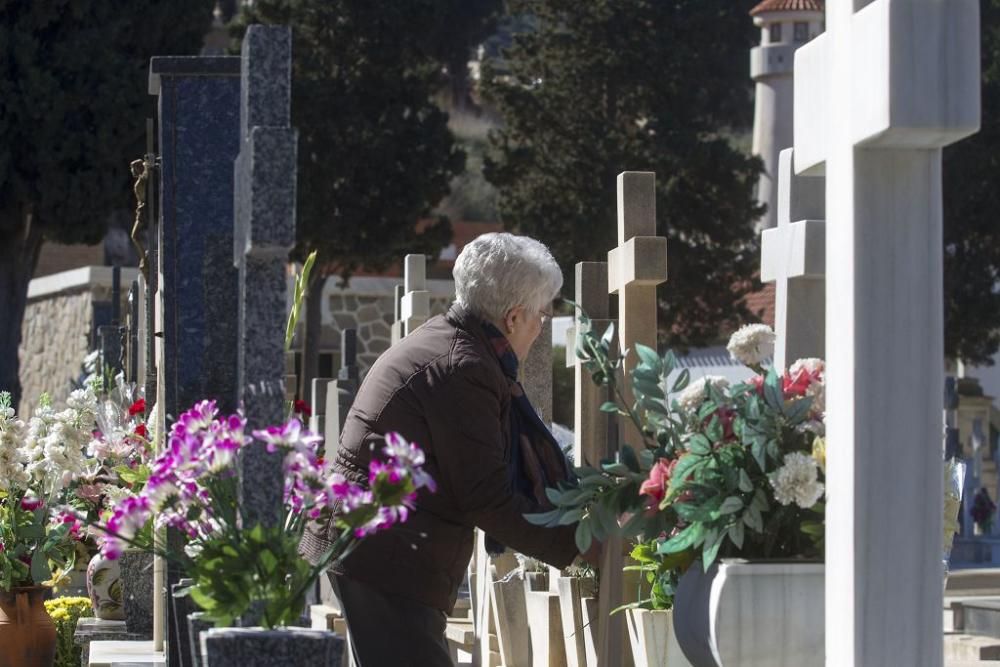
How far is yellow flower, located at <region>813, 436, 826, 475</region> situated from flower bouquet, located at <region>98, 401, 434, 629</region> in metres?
0.72

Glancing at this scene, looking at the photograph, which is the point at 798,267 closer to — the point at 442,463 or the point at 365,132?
the point at 442,463

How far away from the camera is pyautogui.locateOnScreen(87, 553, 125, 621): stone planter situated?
6324 mm

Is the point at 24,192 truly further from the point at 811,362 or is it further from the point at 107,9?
the point at 811,362

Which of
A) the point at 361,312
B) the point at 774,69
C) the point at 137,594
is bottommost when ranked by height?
the point at 137,594

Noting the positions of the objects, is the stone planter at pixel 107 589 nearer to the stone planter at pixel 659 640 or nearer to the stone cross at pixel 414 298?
the stone cross at pixel 414 298

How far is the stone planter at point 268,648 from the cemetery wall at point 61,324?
17.4 metres

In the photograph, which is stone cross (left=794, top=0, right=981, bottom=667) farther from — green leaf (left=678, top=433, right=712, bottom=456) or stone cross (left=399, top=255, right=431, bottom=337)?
stone cross (left=399, top=255, right=431, bottom=337)

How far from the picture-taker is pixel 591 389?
557 centimetres

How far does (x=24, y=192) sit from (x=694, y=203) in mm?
10750

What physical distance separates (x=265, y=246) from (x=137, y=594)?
3.42m

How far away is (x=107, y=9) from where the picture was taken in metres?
20.5

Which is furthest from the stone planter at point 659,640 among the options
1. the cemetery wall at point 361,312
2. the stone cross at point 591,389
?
the cemetery wall at point 361,312

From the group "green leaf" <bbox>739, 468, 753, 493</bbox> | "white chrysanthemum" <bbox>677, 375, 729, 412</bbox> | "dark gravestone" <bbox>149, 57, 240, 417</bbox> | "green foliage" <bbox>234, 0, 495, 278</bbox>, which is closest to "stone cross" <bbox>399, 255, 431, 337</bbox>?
"dark gravestone" <bbox>149, 57, 240, 417</bbox>

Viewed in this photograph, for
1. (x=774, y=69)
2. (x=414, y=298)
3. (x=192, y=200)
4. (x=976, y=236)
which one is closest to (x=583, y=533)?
(x=192, y=200)
